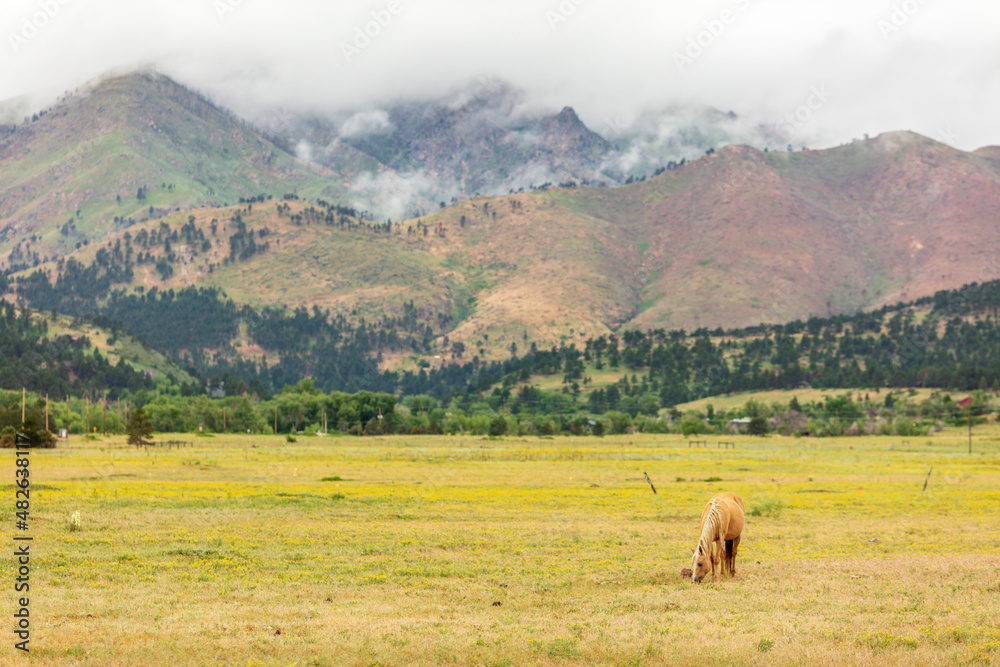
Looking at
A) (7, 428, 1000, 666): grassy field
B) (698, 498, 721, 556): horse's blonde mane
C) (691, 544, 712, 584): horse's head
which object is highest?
(698, 498, 721, 556): horse's blonde mane

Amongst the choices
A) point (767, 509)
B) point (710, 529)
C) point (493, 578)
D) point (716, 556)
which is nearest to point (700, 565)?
point (716, 556)

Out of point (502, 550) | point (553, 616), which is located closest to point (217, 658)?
point (553, 616)

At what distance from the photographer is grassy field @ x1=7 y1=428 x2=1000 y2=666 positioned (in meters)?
17.9

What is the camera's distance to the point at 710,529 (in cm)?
2541

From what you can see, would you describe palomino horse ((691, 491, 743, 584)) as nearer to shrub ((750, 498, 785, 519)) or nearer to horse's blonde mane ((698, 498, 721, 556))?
horse's blonde mane ((698, 498, 721, 556))

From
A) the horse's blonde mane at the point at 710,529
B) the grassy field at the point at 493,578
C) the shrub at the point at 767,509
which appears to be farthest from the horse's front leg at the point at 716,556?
the shrub at the point at 767,509

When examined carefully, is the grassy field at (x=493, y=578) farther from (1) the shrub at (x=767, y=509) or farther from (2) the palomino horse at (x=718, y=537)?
A: (2) the palomino horse at (x=718, y=537)

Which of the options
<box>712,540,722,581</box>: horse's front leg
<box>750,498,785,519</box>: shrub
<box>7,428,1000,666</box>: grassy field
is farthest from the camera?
<box>750,498,785,519</box>: shrub

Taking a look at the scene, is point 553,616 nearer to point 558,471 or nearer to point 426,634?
point 426,634

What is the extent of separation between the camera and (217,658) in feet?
56.3

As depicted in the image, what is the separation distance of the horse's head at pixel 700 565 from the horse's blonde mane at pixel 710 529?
88 millimetres

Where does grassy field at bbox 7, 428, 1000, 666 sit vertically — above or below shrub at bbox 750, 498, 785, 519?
above

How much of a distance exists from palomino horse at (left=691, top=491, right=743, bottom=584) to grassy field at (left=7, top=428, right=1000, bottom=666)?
603 mm

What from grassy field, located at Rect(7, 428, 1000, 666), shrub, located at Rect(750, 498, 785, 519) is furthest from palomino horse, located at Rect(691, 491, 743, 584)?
shrub, located at Rect(750, 498, 785, 519)
